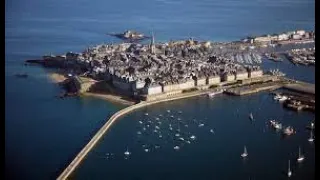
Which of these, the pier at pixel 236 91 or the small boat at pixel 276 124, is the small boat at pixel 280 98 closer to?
the pier at pixel 236 91

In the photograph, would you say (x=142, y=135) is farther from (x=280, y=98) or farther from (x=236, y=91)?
(x=236, y=91)

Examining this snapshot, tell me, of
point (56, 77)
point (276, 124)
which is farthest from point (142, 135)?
point (56, 77)

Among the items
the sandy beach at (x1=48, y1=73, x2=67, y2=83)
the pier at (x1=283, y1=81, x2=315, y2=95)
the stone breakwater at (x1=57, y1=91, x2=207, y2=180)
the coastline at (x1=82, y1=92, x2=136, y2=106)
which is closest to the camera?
the stone breakwater at (x1=57, y1=91, x2=207, y2=180)

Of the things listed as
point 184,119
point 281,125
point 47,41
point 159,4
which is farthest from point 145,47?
point 159,4

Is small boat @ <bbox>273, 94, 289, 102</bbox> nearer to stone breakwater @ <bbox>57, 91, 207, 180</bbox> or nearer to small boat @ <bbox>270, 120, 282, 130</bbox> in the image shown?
small boat @ <bbox>270, 120, 282, 130</bbox>

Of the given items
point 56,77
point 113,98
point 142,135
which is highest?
point 56,77

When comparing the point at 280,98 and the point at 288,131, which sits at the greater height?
the point at 280,98

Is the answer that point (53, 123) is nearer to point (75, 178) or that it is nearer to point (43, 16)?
point (75, 178)

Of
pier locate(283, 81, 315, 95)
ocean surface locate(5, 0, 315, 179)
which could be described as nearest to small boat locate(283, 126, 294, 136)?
ocean surface locate(5, 0, 315, 179)

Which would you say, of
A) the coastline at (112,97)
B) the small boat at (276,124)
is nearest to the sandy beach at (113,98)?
the coastline at (112,97)

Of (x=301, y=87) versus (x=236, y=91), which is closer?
(x=301, y=87)

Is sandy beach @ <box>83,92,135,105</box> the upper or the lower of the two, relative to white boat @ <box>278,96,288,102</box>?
lower

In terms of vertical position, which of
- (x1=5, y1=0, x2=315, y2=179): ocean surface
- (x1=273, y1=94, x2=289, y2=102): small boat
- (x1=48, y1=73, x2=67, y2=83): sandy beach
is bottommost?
(x1=5, y1=0, x2=315, y2=179): ocean surface
